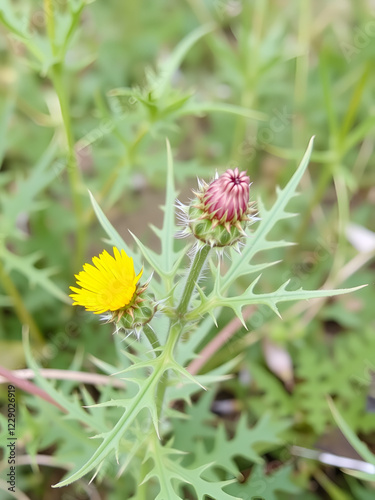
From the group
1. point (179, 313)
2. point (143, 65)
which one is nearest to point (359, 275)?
point (179, 313)

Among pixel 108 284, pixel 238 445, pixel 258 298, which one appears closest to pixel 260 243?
pixel 258 298

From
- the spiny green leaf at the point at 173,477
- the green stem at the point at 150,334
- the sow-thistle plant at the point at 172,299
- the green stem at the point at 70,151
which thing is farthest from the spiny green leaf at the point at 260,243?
the green stem at the point at 70,151

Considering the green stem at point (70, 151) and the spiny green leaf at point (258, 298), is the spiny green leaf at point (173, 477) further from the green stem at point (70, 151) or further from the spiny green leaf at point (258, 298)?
the green stem at point (70, 151)

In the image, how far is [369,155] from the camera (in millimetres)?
2576

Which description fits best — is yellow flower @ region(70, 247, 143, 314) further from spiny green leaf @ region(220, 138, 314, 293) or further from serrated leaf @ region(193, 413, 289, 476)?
serrated leaf @ region(193, 413, 289, 476)

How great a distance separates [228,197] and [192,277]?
24 cm

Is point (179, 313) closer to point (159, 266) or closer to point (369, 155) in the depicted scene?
point (159, 266)

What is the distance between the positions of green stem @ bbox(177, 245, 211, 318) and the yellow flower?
6.2 inches

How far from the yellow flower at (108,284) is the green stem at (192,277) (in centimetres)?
16

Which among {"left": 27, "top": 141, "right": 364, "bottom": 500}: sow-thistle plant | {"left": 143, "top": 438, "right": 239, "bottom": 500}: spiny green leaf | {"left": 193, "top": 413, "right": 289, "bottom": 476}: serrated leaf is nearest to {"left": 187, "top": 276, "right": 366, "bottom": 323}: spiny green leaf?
{"left": 27, "top": 141, "right": 364, "bottom": 500}: sow-thistle plant

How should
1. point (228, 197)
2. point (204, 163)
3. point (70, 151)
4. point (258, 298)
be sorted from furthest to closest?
1. point (204, 163)
2. point (70, 151)
3. point (258, 298)
4. point (228, 197)

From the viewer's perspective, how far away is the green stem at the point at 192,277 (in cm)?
108

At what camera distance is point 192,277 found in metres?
1.12

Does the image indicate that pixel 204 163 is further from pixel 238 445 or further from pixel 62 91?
pixel 238 445
